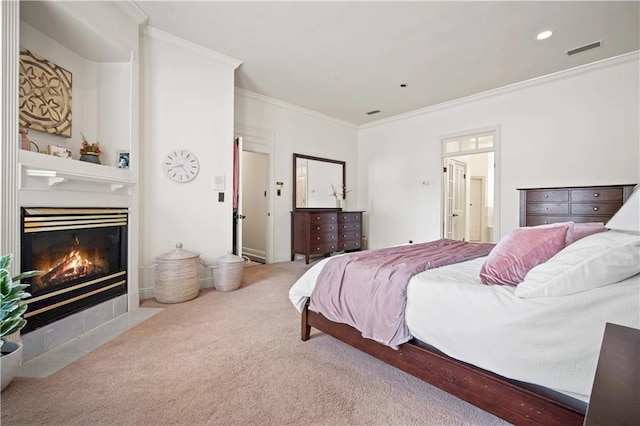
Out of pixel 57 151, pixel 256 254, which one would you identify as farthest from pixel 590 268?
pixel 256 254

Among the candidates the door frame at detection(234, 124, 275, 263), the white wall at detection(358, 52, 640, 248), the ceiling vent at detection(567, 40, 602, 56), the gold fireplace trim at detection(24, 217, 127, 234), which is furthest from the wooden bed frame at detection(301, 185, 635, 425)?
the ceiling vent at detection(567, 40, 602, 56)

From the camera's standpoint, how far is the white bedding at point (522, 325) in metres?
1.02

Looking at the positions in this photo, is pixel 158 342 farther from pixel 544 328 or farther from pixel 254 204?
pixel 254 204

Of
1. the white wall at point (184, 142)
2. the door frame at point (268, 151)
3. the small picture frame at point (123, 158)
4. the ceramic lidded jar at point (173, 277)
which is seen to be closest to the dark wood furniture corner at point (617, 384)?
the ceramic lidded jar at point (173, 277)

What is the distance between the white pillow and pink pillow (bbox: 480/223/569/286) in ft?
0.62

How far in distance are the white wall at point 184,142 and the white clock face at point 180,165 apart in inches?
2.0

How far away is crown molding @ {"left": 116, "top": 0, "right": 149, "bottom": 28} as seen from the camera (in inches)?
103

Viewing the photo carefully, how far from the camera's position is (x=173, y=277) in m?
2.94

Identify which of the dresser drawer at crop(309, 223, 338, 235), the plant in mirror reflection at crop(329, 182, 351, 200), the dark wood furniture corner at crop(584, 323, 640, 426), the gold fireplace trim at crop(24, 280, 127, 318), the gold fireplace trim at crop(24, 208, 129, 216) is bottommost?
the gold fireplace trim at crop(24, 280, 127, 318)

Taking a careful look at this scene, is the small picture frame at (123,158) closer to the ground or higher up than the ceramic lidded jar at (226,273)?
higher up

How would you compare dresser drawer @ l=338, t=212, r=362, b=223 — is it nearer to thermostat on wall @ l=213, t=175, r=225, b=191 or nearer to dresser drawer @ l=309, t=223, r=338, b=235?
dresser drawer @ l=309, t=223, r=338, b=235

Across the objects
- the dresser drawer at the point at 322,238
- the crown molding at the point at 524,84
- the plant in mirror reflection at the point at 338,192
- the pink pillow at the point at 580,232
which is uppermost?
the crown molding at the point at 524,84

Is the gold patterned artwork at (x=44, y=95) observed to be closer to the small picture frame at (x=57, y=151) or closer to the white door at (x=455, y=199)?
the small picture frame at (x=57, y=151)

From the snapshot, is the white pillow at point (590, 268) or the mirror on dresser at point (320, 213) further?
the mirror on dresser at point (320, 213)
